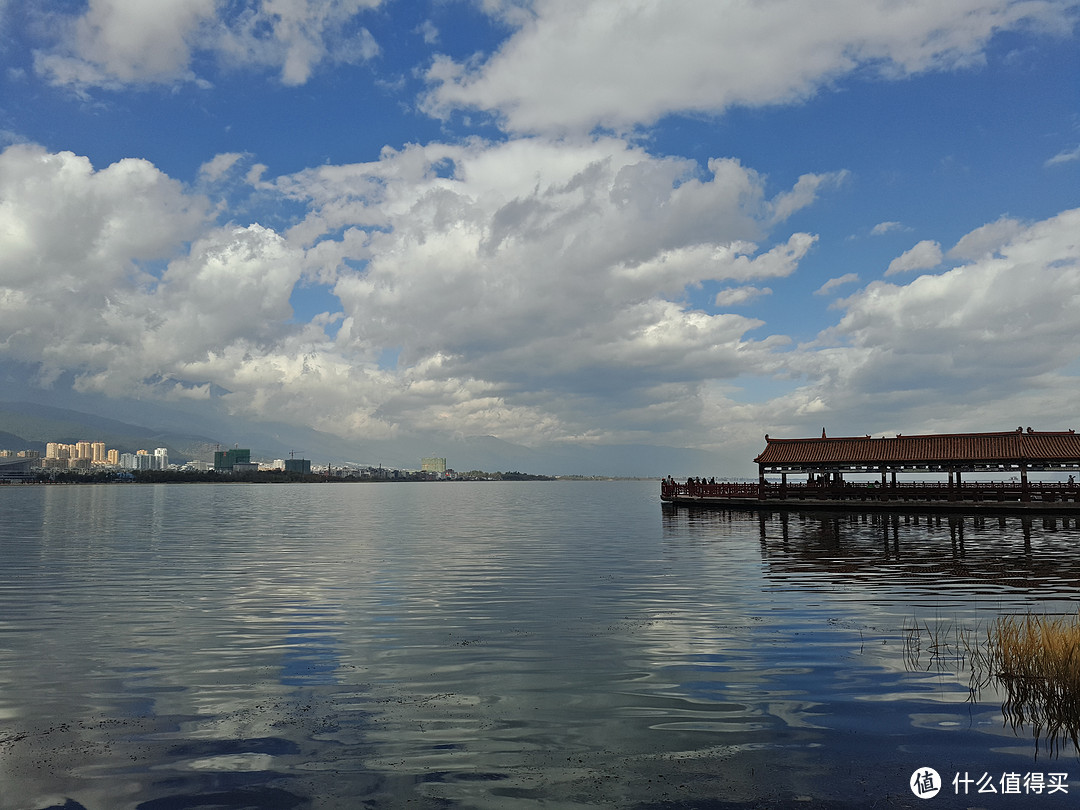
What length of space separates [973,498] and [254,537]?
56359 millimetres

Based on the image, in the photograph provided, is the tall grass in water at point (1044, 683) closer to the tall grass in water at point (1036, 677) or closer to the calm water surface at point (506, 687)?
the tall grass in water at point (1036, 677)

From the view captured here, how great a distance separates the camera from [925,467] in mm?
58812

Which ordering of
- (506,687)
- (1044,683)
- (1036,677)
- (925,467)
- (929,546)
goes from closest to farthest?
(1044,683), (1036,677), (506,687), (929,546), (925,467)

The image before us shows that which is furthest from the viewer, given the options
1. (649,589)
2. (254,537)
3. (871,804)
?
(254,537)

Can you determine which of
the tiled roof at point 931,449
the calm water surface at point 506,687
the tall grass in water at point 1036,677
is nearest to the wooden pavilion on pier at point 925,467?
the tiled roof at point 931,449

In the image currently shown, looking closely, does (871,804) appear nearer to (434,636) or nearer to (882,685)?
(882,685)

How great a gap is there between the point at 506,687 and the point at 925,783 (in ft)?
20.5

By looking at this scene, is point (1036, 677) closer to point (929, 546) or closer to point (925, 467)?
point (929, 546)

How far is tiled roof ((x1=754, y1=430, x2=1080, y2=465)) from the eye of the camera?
54719mm

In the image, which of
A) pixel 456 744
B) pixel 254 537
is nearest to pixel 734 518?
pixel 254 537

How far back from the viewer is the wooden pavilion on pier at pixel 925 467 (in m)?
55.1

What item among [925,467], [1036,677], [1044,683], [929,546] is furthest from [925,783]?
[925,467]

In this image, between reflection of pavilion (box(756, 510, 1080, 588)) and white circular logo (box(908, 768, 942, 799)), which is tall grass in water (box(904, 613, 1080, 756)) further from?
reflection of pavilion (box(756, 510, 1080, 588))

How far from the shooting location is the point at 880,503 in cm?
5991
